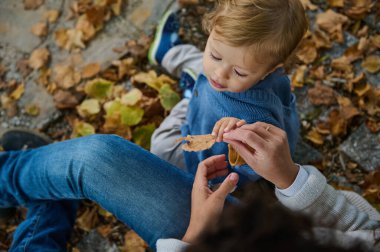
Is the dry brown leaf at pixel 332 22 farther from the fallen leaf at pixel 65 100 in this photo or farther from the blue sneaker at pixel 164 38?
the fallen leaf at pixel 65 100

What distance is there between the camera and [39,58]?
2.28 meters

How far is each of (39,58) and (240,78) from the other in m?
1.32

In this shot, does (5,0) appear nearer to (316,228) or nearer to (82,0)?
(82,0)

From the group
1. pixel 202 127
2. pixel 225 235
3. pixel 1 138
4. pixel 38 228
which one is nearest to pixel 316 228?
pixel 225 235

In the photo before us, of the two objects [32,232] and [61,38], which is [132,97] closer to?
[61,38]

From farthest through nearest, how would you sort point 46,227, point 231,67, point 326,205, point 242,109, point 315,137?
point 315,137 < point 46,227 < point 242,109 < point 231,67 < point 326,205

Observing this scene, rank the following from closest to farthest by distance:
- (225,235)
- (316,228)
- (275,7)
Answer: (225,235) → (316,228) → (275,7)

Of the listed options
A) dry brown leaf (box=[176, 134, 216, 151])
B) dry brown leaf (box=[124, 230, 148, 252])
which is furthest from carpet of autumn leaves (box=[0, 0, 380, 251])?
dry brown leaf (box=[176, 134, 216, 151])

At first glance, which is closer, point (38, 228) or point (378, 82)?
point (38, 228)

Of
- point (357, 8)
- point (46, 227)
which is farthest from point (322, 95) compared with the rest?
point (46, 227)

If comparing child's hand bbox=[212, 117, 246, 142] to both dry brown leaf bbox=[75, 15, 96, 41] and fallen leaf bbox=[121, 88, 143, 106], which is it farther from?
dry brown leaf bbox=[75, 15, 96, 41]

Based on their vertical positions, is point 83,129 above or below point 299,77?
below

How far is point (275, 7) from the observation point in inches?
54.8

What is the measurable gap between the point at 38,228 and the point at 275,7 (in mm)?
1264
